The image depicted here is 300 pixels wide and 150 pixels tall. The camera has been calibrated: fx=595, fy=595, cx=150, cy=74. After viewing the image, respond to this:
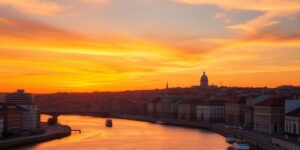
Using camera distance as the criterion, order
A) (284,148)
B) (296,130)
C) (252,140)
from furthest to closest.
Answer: (252,140)
(296,130)
(284,148)

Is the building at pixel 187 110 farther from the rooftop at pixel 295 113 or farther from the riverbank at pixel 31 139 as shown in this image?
the rooftop at pixel 295 113

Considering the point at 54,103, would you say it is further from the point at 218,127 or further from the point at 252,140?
the point at 252,140

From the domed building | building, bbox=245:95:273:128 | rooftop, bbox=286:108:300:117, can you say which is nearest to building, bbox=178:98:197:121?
building, bbox=245:95:273:128

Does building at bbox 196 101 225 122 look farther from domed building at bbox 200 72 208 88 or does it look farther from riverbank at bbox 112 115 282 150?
domed building at bbox 200 72 208 88

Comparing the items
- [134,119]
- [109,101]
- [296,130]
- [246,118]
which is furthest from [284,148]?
[109,101]

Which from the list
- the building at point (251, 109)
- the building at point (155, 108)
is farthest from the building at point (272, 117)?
the building at point (155, 108)

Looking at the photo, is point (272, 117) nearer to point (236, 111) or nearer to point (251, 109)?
point (251, 109)
